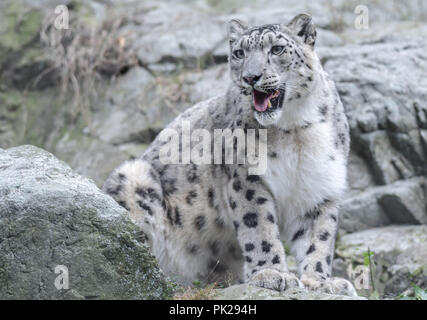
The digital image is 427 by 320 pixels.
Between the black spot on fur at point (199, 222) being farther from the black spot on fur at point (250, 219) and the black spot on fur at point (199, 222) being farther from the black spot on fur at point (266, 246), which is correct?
the black spot on fur at point (266, 246)

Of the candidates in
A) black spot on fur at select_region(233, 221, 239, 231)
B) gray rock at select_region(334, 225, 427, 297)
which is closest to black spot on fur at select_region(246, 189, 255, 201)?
black spot on fur at select_region(233, 221, 239, 231)

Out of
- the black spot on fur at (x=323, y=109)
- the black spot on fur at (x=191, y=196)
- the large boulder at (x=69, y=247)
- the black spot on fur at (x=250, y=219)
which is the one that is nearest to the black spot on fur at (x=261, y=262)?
the black spot on fur at (x=250, y=219)

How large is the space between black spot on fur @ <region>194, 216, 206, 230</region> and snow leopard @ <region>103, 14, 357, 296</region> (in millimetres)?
11

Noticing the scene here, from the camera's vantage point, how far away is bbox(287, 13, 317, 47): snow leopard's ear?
5.76 metres

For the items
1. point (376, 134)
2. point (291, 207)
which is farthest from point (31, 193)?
point (376, 134)

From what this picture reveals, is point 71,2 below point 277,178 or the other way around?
the other way around

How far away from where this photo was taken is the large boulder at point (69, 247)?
14.2 feet

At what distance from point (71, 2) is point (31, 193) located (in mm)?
7292

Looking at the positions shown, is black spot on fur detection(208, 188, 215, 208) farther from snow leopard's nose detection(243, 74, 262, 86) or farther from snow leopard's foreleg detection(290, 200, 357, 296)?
snow leopard's nose detection(243, 74, 262, 86)

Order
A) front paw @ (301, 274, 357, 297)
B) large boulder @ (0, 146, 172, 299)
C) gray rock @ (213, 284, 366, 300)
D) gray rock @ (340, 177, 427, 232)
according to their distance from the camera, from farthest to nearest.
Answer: gray rock @ (340, 177, 427, 232) → front paw @ (301, 274, 357, 297) → gray rock @ (213, 284, 366, 300) → large boulder @ (0, 146, 172, 299)

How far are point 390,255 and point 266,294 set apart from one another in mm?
2969

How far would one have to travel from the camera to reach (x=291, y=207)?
5898 millimetres

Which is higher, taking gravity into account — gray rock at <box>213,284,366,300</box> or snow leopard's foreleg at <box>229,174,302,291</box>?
snow leopard's foreleg at <box>229,174,302,291</box>
